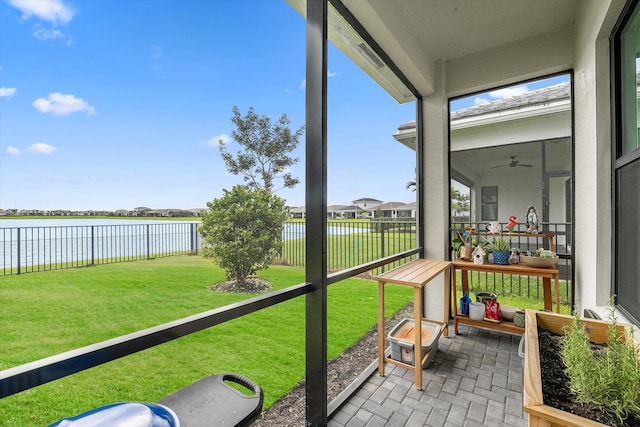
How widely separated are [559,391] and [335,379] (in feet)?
4.66

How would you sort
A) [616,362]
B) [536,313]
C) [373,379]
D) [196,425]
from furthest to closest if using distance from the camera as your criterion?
[373,379] → [536,313] → [196,425] → [616,362]

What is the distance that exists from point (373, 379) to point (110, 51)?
2.44 meters

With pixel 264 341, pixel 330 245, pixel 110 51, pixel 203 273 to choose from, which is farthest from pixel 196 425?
pixel 110 51

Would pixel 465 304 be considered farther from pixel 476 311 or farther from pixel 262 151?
pixel 262 151

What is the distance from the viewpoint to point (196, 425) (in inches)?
37.4

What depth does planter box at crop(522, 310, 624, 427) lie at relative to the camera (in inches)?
29.4

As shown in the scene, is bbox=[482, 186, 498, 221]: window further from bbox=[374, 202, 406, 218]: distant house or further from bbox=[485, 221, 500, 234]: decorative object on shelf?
bbox=[374, 202, 406, 218]: distant house

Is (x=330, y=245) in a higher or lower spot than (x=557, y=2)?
lower

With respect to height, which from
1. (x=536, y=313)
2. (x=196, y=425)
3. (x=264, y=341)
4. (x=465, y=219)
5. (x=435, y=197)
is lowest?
(x=264, y=341)

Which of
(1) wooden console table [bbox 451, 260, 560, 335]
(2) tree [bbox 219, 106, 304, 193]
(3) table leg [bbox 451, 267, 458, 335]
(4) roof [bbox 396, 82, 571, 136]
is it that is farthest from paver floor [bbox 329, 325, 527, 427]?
(4) roof [bbox 396, 82, 571, 136]

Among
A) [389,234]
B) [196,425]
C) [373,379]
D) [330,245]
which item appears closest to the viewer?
[196,425]

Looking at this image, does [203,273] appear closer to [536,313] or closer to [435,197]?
[536,313]

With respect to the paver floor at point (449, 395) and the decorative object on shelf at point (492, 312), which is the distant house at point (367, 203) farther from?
the decorative object on shelf at point (492, 312)

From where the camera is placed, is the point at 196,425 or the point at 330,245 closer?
the point at 196,425
